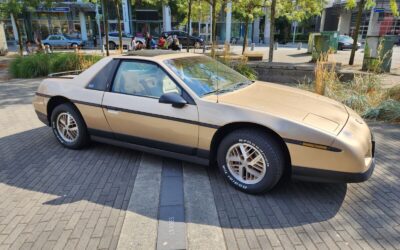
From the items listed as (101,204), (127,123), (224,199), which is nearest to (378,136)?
(224,199)

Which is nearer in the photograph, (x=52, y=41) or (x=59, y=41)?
(x=52, y=41)

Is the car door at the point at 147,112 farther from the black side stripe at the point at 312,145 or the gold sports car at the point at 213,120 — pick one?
the black side stripe at the point at 312,145

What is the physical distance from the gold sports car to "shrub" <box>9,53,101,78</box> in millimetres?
7276

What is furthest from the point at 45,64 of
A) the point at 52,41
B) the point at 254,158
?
the point at 52,41

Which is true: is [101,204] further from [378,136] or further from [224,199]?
[378,136]

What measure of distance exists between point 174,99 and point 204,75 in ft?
2.34

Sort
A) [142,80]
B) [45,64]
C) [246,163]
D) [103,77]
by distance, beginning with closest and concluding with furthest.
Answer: [246,163] < [142,80] < [103,77] < [45,64]

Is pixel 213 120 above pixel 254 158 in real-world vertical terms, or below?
above

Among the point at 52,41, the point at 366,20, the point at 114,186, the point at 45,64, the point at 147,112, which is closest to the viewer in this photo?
the point at 114,186

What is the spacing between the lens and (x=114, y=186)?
11.4 ft

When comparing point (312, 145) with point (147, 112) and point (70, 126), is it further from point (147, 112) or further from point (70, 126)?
point (70, 126)

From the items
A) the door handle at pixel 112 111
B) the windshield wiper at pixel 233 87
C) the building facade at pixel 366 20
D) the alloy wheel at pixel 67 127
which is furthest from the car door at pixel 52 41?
the building facade at pixel 366 20

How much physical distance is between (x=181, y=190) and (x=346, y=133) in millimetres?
1872

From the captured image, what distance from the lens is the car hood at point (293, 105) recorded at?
2977mm
